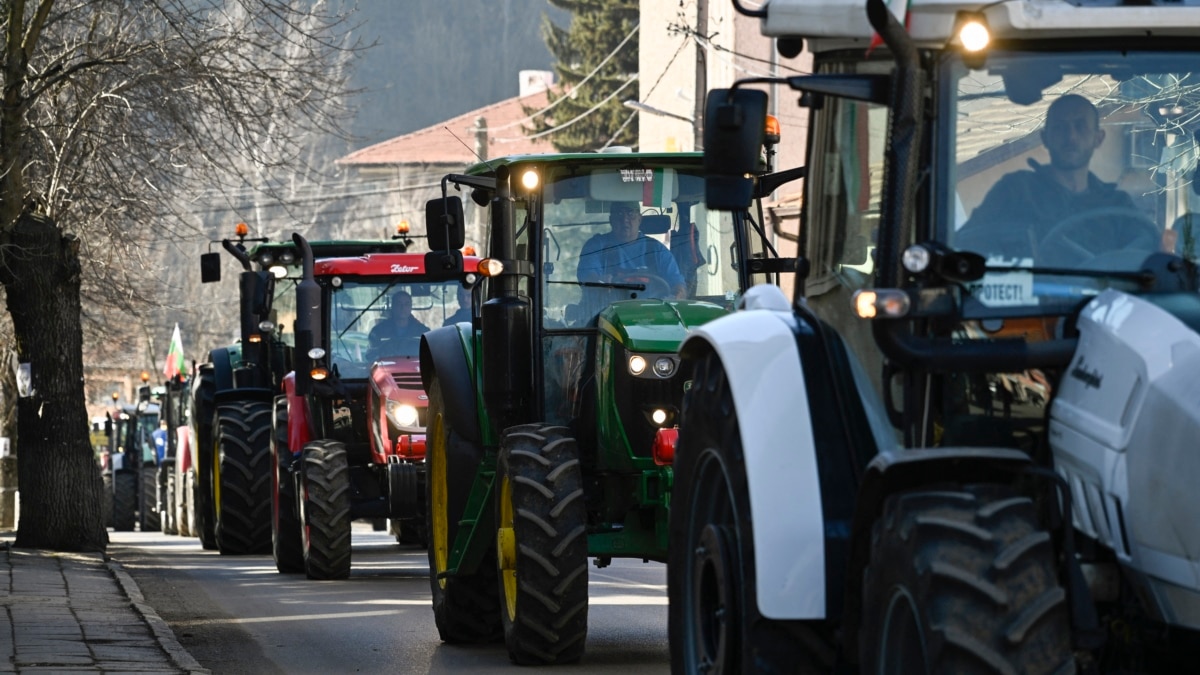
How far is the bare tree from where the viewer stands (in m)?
21.0

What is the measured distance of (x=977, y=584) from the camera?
474 centimetres

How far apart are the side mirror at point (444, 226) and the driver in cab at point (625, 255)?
0.86 m

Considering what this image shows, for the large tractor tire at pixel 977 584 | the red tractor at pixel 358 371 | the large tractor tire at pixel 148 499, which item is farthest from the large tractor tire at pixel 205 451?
the large tractor tire at pixel 977 584

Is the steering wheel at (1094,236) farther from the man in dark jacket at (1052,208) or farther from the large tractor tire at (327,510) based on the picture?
the large tractor tire at (327,510)

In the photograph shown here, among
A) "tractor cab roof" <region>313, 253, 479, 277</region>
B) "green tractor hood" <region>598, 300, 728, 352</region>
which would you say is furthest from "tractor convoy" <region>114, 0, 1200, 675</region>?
"tractor cab roof" <region>313, 253, 479, 277</region>

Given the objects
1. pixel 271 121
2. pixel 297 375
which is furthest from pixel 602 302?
pixel 271 121

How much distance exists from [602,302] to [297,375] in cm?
802

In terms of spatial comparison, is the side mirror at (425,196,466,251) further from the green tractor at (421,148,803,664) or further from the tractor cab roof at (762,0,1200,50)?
the tractor cab roof at (762,0,1200,50)

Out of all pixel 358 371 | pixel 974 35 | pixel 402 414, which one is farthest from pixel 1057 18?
pixel 358 371

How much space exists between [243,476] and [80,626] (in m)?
9.20

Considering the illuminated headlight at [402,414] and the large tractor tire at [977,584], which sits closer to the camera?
the large tractor tire at [977,584]

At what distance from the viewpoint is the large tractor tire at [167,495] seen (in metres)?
33.6

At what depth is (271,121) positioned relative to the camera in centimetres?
2177

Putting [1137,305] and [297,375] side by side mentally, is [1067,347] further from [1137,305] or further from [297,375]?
[297,375]
